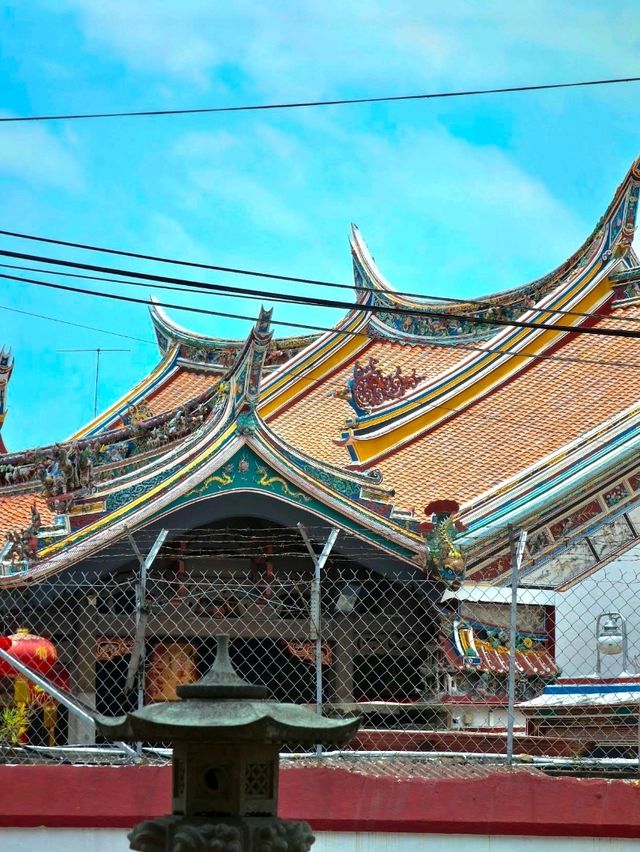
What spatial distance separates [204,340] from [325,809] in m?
16.9

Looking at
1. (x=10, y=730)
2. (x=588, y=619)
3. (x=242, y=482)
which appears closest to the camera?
(x=10, y=730)

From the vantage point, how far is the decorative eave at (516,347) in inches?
826

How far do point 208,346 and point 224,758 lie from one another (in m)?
18.6

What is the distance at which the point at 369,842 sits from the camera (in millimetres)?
9711

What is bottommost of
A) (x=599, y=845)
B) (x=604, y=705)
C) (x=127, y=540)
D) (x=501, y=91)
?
(x=599, y=845)

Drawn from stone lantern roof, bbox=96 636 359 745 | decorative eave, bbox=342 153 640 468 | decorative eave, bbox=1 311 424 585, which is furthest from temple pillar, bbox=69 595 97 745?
stone lantern roof, bbox=96 636 359 745

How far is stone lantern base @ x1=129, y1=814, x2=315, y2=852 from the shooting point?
7.62 metres

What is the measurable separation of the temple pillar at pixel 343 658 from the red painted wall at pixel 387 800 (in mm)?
6375

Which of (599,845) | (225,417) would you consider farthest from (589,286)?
(599,845)

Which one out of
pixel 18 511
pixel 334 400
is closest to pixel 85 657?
pixel 18 511

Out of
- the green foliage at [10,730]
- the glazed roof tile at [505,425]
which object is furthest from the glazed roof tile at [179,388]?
the green foliage at [10,730]

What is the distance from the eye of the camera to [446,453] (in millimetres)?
20391

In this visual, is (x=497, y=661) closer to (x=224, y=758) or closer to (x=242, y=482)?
(x=242, y=482)

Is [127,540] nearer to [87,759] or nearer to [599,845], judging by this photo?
[87,759]
